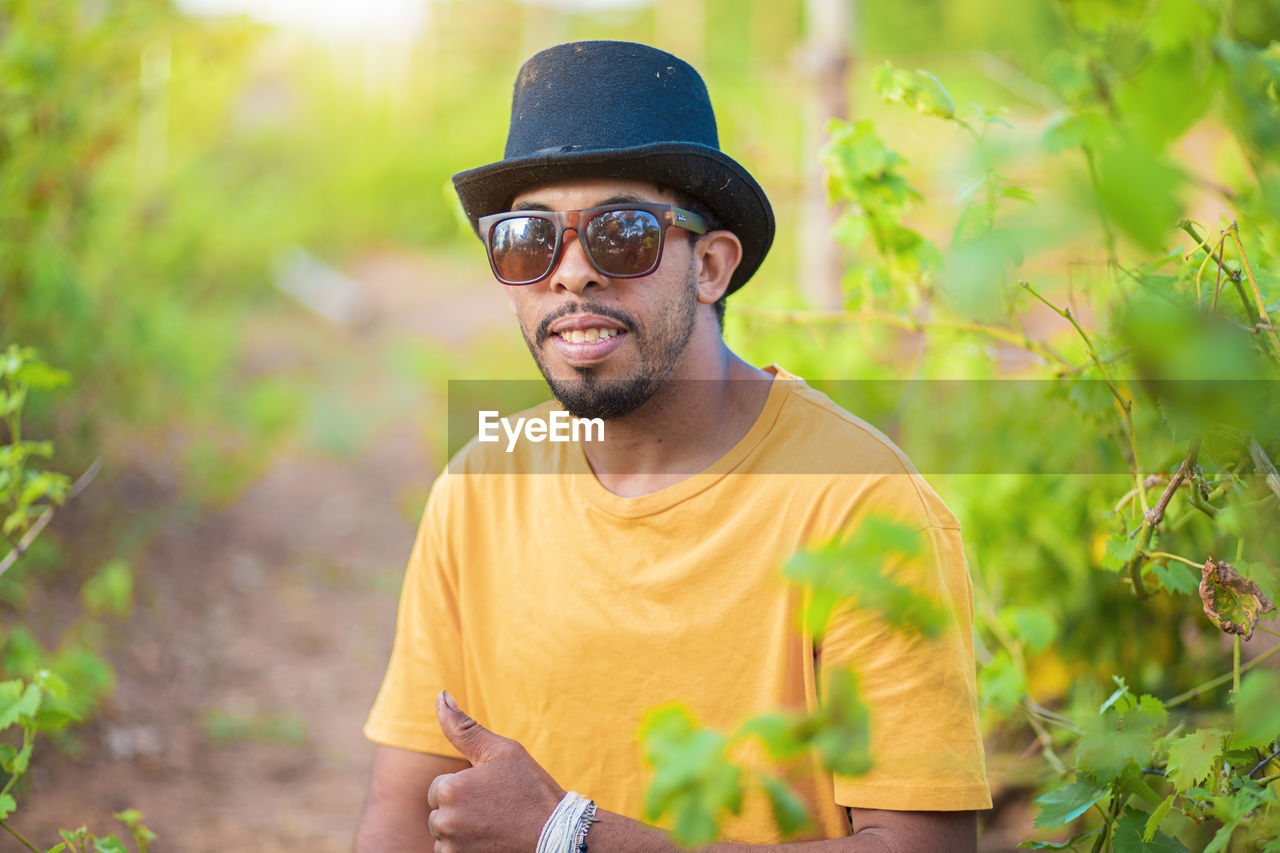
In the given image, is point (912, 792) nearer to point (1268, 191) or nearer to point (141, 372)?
point (1268, 191)

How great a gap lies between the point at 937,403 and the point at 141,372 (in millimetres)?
4136

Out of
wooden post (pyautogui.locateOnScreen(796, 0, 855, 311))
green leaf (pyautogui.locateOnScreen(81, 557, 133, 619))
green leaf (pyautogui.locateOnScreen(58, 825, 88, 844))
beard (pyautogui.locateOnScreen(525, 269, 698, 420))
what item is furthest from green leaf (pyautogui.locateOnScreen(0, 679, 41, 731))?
wooden post (pyautogui.locateOnScreen(796, 0, 855, 311))

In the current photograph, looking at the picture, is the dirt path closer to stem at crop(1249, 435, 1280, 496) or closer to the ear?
the ear

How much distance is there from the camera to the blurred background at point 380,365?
3.35 ft

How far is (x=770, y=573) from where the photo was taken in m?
1.91

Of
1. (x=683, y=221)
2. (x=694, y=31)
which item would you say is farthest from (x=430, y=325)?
(x=683, y=221)

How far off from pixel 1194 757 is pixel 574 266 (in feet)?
4.26

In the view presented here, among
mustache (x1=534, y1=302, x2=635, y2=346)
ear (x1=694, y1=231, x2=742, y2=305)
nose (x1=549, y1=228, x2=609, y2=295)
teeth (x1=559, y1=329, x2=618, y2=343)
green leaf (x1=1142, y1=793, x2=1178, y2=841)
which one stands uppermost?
ear (x1=694, y1=231, x2=742, y2=305)

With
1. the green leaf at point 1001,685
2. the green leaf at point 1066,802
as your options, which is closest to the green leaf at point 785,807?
the green leaf at point 1066,802

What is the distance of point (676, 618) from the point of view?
196 cm

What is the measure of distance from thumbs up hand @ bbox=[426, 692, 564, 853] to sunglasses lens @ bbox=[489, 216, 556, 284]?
2.86ft

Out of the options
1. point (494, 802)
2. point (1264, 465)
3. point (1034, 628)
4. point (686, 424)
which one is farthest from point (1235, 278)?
point (1034, 628)

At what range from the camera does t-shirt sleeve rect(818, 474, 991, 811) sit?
1674 millimetres

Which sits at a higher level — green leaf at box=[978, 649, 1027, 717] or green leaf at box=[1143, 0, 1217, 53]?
green leaf at box=[1143, 0, 1217, 53]
